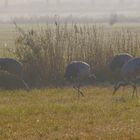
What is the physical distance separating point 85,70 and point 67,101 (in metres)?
2.08

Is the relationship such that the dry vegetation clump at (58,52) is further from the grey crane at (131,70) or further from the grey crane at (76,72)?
the grey crane at (131,70)

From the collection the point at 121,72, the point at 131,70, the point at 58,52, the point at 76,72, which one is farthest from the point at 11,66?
the point at 131,70

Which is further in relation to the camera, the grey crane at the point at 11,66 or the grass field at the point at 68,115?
the grey crane at the point at 11,66

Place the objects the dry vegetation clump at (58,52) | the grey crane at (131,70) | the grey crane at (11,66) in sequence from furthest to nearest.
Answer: the dry vegetation clump at (58,52) → the grey crane at (11,66) → the grey crane at (131,70)

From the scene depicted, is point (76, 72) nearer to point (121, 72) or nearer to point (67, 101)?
point (121, 72)

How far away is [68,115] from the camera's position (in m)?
15.1

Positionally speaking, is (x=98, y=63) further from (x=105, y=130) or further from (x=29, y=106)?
(x=105, y=130)

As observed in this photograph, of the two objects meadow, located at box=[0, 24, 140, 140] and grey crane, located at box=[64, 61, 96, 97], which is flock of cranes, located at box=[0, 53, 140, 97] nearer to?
grey crane, located at box=[64, 61, 96, 97]

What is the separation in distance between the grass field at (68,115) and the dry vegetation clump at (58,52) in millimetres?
2602

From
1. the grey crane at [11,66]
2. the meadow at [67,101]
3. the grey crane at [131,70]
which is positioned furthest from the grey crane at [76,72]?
the grey crane at [11,66]

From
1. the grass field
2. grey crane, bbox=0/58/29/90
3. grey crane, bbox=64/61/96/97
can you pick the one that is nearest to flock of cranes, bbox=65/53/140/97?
grey crane, bbox=64/61/96/97

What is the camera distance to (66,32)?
22.6 meters

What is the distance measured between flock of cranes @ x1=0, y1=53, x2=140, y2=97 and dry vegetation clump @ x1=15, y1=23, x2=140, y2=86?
35.1 inches

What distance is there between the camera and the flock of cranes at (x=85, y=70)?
61.1ft
